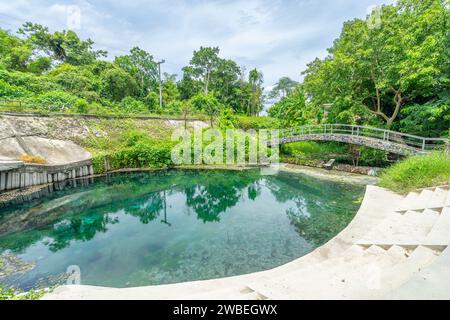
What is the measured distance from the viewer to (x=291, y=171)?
46.4ft

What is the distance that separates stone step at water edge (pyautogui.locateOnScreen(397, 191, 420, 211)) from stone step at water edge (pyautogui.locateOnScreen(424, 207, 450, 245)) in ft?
4.78

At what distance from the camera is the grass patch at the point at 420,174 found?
6719mm

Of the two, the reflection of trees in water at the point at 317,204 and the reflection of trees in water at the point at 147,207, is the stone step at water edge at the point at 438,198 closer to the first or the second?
the reflection of trees in water at the point at 317,204

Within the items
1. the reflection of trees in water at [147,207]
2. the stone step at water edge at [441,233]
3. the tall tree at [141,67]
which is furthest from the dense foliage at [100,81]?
the stone step at water edge at [441,233]

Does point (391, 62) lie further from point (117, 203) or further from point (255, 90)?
point (255, 90)

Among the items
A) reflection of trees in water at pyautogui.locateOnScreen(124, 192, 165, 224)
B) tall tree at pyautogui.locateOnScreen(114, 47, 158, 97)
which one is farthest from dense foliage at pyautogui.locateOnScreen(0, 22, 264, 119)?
reflection of trees in water at pyautogui.locateOnScreen(124, 192, 165, 224)

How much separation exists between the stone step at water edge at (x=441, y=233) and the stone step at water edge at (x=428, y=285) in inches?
34.5

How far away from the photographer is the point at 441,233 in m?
3.53

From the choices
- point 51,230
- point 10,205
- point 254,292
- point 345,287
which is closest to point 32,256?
point 51,230

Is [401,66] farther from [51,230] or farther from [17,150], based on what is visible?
[17,150]

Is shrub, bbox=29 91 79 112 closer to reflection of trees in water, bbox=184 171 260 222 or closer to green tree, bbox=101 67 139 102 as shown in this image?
green tree, bbox=101 67 139 102

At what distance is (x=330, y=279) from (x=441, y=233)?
211 cm

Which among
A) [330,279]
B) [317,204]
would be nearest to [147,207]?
[317,204]

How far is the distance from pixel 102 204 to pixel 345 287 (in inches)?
363
